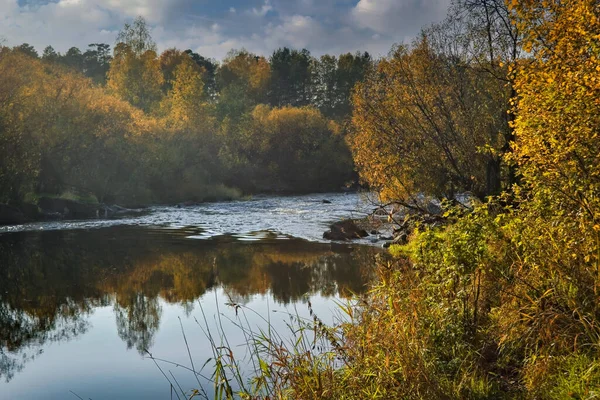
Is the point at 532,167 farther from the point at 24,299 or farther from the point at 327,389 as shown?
the point at 24,299

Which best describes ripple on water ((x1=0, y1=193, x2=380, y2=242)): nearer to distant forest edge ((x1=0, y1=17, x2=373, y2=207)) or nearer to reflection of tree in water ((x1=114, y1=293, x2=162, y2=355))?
distant forest edge ((x1=0, y1=17, x2=373, y2=207))

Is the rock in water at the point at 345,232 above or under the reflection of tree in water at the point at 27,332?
above

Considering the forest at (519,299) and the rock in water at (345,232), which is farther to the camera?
the rock in water at (345,232)

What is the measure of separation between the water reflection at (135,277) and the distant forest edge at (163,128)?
10025mm

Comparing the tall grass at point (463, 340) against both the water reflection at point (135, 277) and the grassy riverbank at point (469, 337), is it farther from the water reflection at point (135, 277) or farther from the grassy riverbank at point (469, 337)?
the water reflection at point (135, 277)

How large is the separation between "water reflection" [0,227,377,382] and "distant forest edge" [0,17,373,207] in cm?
1003

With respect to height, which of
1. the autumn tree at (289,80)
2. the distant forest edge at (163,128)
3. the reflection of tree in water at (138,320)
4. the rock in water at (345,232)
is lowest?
the reflection of tree in water at (138,320)

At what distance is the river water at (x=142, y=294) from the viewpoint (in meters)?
10.8

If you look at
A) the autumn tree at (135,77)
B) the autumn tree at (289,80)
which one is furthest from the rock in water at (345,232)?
the autumn tree at (289,80)

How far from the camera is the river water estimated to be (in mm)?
10758

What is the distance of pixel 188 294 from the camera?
652 inches

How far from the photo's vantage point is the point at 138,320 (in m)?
13.9

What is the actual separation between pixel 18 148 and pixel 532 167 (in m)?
36.3

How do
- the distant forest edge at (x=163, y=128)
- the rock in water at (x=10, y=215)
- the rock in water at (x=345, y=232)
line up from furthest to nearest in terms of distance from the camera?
the distant forest edge at (x=163, y=128)
the rock in water at (x=10, y=215)
the rock in water at (x=345, y=232)
